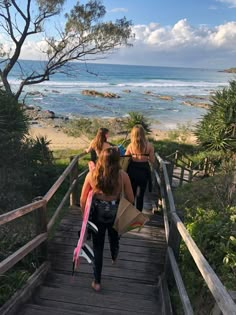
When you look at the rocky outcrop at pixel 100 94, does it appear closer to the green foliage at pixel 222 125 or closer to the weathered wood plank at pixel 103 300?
the green foliage at pixel 222 125

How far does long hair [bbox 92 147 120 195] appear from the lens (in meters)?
3.41

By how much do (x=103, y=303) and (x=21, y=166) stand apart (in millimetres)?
5663

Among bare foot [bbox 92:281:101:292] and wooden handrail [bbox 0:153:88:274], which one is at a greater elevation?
wooden handrail [bbox 0:153:88:274]

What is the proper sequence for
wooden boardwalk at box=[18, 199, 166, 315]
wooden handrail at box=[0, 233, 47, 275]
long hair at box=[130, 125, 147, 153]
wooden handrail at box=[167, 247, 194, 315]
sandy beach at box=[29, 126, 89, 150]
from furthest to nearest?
sandy beach at box=[29, 126, 89, 150] → long hair at box=[130, 125, 147, 153] → wooden boardwalk at box=[18, 199, 166, 315] → wooden handrail at box=[0, 233, 47, 275] → wooden handrail at box=[167, 247, 194, 315]

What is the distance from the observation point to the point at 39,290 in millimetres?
3785

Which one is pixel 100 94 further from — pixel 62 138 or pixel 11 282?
pixel 11 282

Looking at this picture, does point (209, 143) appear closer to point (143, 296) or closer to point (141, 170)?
point (141, 170)

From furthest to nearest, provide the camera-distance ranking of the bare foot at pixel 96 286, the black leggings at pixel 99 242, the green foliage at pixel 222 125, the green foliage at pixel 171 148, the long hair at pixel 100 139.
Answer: the green foliage at pixel 171 148 → the green foliage at pixel 222 125 → the long hair at pixel 100 139 → the bare foot at pixel 96 286 → the black leggings at pixel 99 242

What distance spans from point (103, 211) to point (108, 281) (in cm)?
109

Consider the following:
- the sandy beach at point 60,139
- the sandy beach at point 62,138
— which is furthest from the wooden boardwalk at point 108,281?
the sandy beach at point 60,139

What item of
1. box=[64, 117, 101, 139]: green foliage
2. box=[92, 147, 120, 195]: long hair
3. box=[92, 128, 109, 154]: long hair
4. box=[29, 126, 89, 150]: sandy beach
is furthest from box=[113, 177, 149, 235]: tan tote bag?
box=[64, 117, 101, 139]: green foliage

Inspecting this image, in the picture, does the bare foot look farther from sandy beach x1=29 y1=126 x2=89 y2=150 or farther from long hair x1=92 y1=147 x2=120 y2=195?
sandy beach x1=29 y1=126 x2=89 y2=150

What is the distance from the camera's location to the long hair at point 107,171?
134 inches

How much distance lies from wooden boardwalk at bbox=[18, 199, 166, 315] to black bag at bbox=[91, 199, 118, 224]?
0.88 m
